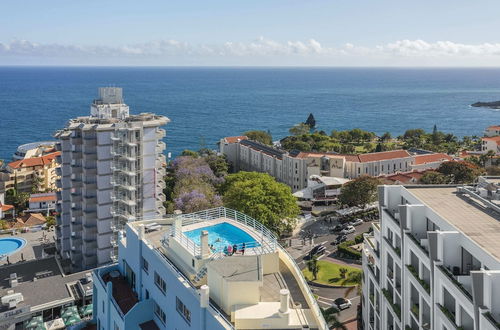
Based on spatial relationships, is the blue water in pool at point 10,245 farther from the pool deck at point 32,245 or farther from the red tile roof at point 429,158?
the red tile roof at point 429,158

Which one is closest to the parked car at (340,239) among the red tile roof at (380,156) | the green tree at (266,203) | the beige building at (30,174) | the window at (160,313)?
the green tree at (266,203)

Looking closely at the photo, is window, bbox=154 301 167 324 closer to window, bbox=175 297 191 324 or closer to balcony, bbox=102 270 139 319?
balcony, bbox=102 270 139 319

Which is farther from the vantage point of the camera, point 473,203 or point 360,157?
point 360,157

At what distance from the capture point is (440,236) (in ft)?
61.0

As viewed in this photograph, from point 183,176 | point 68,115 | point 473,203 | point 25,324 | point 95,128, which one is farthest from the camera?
point 68,115

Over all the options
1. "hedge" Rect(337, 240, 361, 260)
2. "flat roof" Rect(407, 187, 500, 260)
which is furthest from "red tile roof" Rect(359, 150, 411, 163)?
"flat roof" Rect(407, 187, 500, 260)

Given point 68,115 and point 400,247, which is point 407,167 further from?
point 68,115

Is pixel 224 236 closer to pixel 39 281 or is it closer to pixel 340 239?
pixel 39 281

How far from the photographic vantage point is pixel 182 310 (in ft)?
64.5

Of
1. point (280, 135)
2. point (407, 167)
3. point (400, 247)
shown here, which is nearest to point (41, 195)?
point (407, 167)

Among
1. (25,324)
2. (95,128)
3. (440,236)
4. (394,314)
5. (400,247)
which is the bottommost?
(25,324)

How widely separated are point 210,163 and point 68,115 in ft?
434

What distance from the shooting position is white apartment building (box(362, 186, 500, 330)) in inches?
645

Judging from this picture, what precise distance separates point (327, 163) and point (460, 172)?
20.5 m
